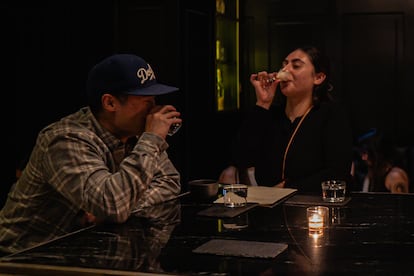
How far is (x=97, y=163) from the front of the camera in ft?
7.03

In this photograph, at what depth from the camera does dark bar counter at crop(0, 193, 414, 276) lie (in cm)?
153

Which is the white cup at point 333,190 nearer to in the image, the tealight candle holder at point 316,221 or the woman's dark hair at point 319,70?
the tealight candle holder at point 316,221

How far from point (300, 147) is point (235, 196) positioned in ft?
3.07

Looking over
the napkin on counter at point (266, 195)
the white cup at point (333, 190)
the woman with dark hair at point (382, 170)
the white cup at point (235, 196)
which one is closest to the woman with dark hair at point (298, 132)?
the napkin on counter at point (266, 195)

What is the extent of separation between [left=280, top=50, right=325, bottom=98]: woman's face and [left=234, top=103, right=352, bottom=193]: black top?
4.3 inches

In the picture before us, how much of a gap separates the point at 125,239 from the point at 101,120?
63cm

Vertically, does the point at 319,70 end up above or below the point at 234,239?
above

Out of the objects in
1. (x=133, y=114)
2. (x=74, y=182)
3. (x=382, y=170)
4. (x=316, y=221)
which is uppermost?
(x=133, y=114)

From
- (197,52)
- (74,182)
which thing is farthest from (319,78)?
(197,52)

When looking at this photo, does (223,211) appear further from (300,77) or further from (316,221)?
(300,77)

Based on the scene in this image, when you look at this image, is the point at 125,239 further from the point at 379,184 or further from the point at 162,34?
the point at 162,34

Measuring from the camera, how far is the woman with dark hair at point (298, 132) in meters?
3.08

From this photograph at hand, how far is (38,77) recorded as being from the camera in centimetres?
486

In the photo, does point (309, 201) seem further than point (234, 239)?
Yes
